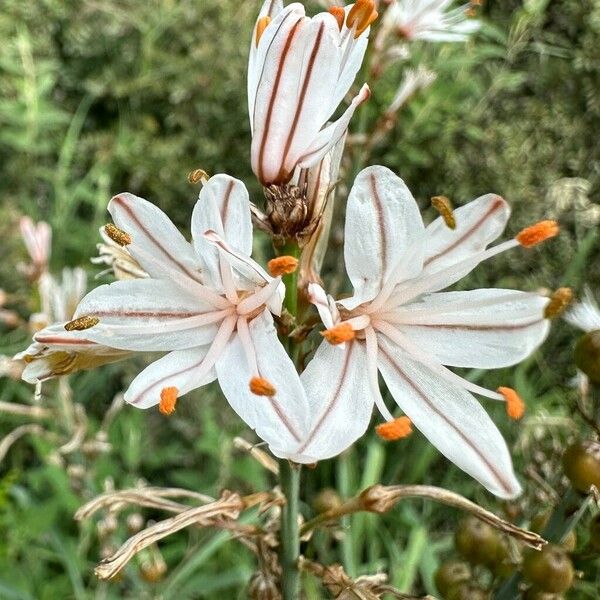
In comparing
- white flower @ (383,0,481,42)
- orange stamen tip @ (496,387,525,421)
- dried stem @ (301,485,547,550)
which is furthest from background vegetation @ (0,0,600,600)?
orange stamen tip @ (496,387,525,421)

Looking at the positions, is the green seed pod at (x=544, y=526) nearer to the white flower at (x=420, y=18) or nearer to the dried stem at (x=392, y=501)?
the dried stem at (x=392, y=501)

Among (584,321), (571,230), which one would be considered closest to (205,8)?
(571,230)

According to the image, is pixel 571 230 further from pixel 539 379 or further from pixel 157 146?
pixel 157 146

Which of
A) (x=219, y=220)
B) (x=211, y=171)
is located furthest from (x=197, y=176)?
(x=211, y=171)

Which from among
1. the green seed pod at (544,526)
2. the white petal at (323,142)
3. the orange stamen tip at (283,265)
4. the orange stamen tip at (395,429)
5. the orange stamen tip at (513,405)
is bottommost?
the green seed pod at (544,526)

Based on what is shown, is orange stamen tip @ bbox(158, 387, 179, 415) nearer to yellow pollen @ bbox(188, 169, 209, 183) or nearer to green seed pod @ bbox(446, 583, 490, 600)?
yellow pollen @ bbox(188, 169, 209, 183)

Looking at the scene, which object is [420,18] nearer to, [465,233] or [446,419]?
[465,233]

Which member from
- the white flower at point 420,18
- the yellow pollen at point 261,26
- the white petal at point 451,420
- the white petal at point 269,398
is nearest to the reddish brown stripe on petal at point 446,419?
the white petal at point 451,420
